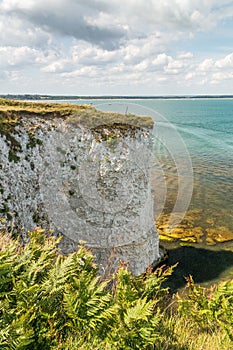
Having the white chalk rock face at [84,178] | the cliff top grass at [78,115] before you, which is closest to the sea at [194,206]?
the cliff top grass at [78,115]

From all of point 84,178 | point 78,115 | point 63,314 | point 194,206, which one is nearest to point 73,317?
point 63,314

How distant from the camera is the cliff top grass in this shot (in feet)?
64.8

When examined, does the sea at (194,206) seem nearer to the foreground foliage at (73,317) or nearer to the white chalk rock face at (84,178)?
the white chalk rock face at (84,178)

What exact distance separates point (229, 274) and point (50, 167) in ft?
53.2

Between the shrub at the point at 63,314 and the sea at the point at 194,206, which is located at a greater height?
the shrub at the point at 63,314

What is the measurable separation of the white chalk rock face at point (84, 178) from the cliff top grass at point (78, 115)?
0.45ft

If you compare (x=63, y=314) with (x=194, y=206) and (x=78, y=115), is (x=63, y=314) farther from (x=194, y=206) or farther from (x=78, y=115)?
(x=194, y=206)

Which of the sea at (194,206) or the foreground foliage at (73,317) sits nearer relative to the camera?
the foreground foliage at (73,317)

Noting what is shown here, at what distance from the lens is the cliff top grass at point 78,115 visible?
19.8 metres

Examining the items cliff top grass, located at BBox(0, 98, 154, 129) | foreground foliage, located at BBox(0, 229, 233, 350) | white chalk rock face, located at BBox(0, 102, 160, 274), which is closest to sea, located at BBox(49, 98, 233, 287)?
cliff top grass, located at BBox(0, 98, 154, 129)

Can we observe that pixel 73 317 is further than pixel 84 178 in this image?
No

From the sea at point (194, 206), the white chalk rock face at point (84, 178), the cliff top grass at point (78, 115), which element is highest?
the cliff top grass at point (78, 115)

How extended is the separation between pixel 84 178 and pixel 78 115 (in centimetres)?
432

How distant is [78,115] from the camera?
67.3 feet
